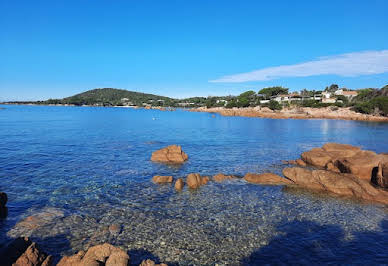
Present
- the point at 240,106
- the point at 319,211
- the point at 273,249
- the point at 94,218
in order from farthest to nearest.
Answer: the point at 240,106 → the point at 319,211 → the point at 94,218 → the point at 273,249

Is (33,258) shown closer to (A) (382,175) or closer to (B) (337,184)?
(B) (337,184)

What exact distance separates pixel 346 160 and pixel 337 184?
5.53 m

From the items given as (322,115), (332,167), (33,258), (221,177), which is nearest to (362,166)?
(332,167)

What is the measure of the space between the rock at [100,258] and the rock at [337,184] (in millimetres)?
15584

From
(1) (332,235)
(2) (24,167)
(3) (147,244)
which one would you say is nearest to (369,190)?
(1) (332,235)

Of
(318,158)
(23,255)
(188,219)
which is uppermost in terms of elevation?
(23,255)

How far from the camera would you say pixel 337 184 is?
58.0 ft

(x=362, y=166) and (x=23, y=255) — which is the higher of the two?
(x=23, y=255)

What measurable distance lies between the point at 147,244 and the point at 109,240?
72.3 inches

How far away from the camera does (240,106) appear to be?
177 m

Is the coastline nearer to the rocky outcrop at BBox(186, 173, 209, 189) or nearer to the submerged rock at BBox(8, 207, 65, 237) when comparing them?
the rocky outcrop at BBox(186, 173, 209, 189)

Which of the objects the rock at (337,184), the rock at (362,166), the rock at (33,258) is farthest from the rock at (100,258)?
the rock at (362,166)

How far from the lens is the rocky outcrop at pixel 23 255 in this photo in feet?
26.0

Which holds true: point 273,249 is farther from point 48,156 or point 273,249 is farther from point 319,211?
point 48,156
